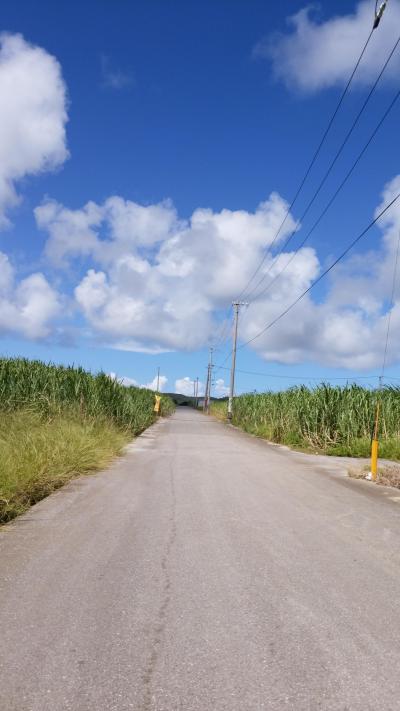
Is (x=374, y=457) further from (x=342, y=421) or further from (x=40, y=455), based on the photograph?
(x=342, y=421)

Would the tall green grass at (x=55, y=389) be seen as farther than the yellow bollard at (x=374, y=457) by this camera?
Yes

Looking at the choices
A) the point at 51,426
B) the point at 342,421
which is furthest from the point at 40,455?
the point at 342,421

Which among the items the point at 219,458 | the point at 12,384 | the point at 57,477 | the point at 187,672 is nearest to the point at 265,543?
the point at 187,672

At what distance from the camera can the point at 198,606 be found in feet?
14.1

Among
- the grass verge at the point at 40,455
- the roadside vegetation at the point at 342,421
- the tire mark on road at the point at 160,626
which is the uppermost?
the roadside vegetation at the point at 342,421

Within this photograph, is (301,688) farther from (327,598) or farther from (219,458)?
(219,458)

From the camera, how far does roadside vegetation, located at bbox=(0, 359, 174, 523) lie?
8.72 m

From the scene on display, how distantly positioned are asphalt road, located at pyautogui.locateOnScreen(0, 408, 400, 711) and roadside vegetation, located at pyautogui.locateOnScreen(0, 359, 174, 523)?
0.56 m

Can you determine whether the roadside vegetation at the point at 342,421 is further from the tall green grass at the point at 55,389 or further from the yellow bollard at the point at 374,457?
the tall green grass at the point at 55,389

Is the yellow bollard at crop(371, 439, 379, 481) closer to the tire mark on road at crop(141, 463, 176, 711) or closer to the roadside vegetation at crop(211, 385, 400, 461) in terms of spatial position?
the roadside vegetation at crop(211, 385, 400, 461)

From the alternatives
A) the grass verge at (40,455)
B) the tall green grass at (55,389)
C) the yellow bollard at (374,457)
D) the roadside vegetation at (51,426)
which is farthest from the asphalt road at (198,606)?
the tall green grass at (55,389)

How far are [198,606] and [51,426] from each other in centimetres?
1065

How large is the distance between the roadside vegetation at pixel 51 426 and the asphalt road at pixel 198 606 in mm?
559

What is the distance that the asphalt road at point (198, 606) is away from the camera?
310 centimetres
